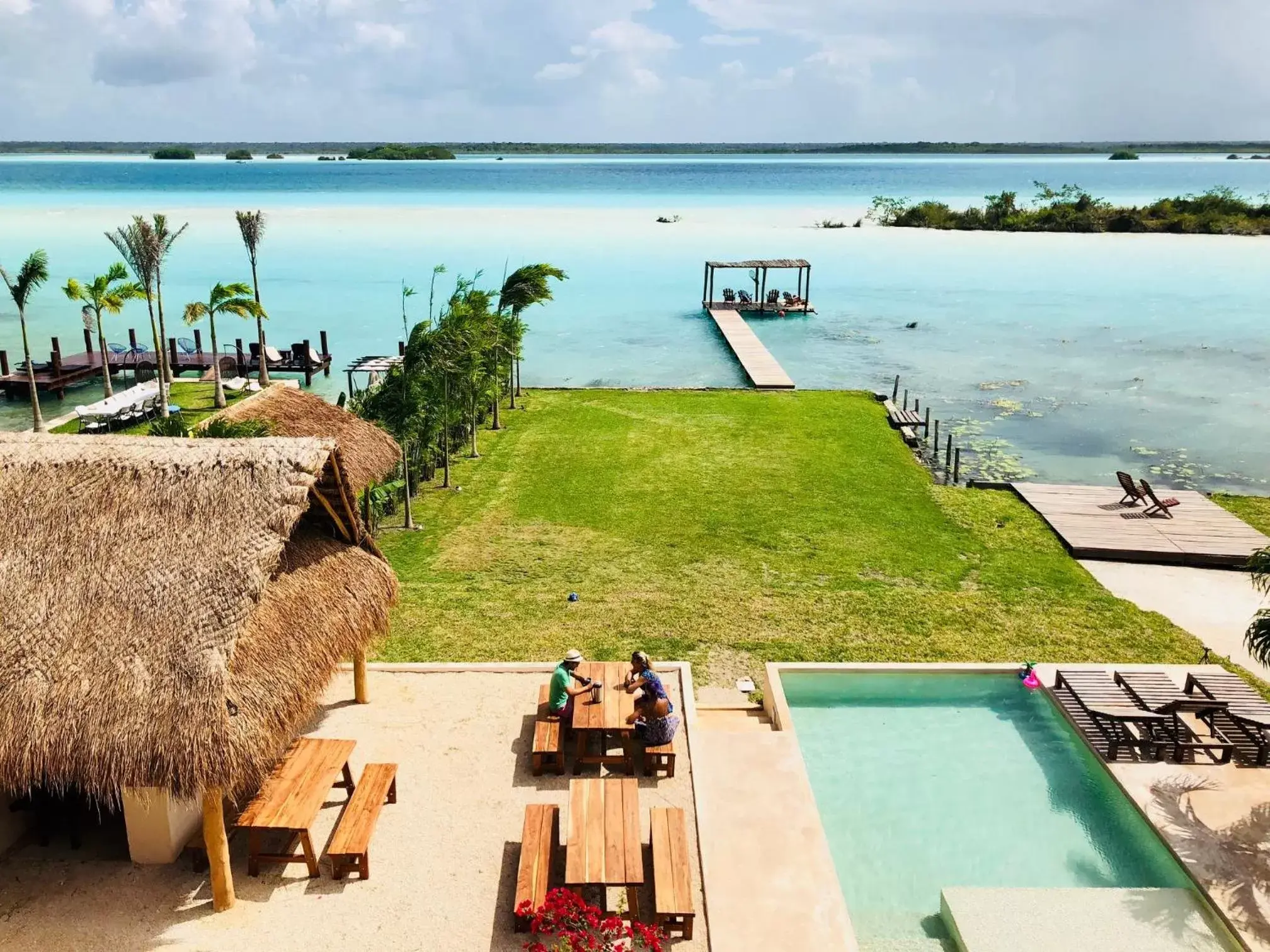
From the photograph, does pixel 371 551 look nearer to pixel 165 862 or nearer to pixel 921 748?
pixel 165 862

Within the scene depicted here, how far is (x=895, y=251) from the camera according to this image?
246 ft

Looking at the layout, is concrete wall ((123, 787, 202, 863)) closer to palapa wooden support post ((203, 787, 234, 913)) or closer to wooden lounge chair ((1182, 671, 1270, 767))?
palapa wooden support post ((203, 787, 234, 913))

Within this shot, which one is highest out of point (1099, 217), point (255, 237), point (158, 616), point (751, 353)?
point (1099, 217)

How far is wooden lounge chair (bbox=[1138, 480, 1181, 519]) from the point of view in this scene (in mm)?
19094

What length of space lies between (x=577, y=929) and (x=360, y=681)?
16.1 feet

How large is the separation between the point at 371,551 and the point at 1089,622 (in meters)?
10.6

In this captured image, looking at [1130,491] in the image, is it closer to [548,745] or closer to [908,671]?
[908,671]

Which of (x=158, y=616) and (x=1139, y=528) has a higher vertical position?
(x=158, y=616)

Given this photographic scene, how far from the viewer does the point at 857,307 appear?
51.0m

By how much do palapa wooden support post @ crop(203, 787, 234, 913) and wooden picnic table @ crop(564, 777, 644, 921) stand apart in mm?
2847

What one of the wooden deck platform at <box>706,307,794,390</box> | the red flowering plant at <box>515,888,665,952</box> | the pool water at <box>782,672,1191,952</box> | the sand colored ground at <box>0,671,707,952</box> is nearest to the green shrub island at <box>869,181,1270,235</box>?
the wooden deck platform at <box>706,307,794,390</box>

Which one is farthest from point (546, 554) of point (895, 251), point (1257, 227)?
point (1257, 227)

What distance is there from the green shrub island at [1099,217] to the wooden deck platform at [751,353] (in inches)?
2088

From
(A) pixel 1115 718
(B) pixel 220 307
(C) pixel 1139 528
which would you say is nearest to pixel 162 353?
(B) pixel 220 307
